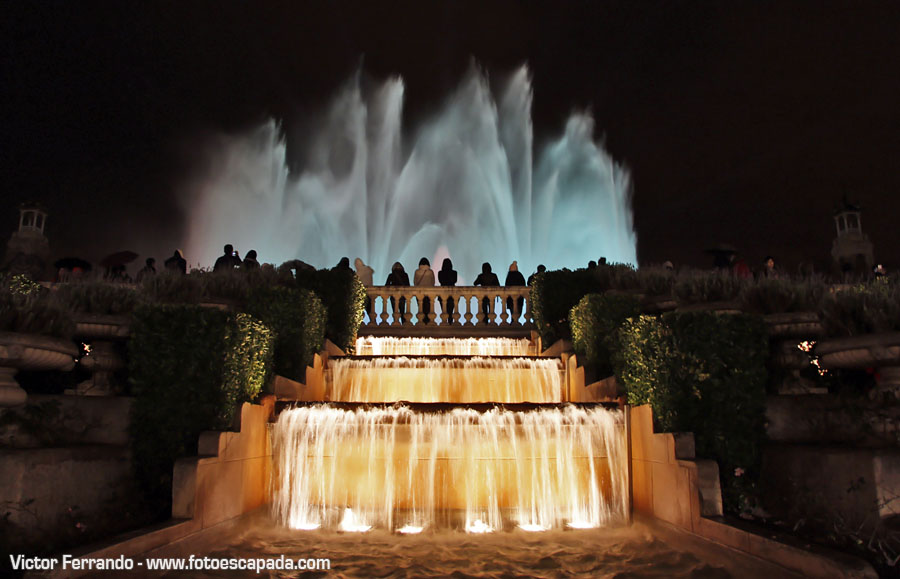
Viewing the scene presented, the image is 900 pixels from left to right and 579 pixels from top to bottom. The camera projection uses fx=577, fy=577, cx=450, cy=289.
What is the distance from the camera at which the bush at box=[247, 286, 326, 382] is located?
9812mm

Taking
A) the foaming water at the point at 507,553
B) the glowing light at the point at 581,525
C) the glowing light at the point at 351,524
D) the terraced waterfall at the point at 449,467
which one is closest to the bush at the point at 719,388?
the foaming water at the point at 507,553

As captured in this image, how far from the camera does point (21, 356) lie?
6.02 m

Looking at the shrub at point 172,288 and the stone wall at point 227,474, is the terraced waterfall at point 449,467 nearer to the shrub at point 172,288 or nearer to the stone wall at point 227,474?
the stone wall at point 227,474

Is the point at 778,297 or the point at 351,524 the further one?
the point at 778,297

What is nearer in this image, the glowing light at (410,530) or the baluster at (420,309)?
the glowing light at (410,530)

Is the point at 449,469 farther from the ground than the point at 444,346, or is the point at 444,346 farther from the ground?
the point at 444,346

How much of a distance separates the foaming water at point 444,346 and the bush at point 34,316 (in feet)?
26.2

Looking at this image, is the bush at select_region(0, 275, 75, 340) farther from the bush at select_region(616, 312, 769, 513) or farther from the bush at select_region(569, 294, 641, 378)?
the bush at select_region(569, 294, 641, 378)

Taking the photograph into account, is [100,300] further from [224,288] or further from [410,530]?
[410,530]

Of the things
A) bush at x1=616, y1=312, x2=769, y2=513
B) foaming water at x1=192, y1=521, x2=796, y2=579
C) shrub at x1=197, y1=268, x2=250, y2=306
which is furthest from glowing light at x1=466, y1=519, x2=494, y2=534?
shrub at x1=197, y1=268, x2=250, y2=306

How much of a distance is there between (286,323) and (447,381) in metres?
3.07

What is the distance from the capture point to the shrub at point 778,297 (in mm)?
8352

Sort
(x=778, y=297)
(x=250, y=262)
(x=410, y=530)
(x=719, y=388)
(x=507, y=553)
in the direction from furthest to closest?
(x=250, y=262), (x=778, y=297), (x=410, y=530), (x=719, y=388), (x=507, y=553)

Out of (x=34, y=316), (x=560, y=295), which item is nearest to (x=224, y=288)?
(x=34, y=316)
